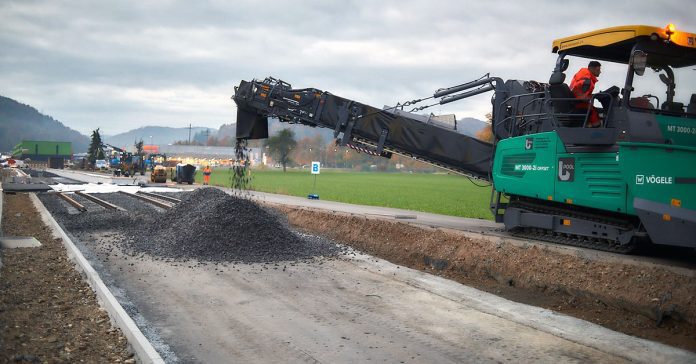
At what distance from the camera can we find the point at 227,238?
12.2 meters

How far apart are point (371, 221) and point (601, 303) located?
7.56 meters

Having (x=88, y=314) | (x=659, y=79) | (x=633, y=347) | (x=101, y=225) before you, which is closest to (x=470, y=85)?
(x=659, y=79)

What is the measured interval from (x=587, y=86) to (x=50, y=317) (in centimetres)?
906

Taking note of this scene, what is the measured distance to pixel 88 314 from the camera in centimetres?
694

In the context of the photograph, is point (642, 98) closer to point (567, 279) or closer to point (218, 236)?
point (567, 279)

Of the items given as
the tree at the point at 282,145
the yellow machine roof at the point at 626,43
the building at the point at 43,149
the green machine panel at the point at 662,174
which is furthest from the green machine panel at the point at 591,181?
the building at the point at 43,149

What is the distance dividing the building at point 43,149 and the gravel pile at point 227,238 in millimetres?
120138

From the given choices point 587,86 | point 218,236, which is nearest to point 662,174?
point 587,86

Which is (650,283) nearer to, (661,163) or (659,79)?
(661,163)

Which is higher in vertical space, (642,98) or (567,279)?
(642,98)

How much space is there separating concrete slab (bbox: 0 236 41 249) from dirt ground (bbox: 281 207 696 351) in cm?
783

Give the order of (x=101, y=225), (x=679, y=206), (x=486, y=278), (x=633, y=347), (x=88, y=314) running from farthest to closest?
(x=101, y=225), (x=486, y=278), (x=679, y=206), (x=88, y=314), (x=633, y=347)

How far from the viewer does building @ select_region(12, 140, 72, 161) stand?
117 m

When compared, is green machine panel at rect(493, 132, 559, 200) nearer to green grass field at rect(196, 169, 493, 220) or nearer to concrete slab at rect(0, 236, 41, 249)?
green grass field at rect(196, 169, 493, 220)
